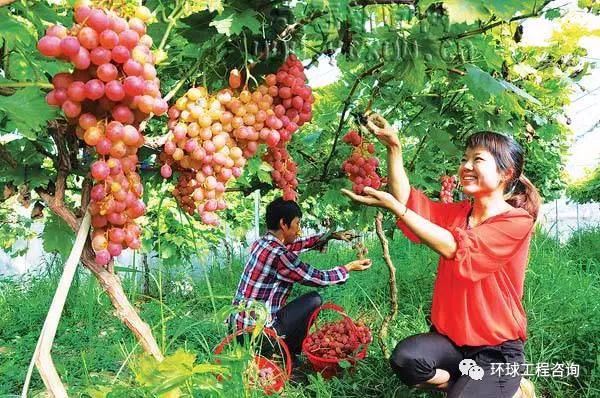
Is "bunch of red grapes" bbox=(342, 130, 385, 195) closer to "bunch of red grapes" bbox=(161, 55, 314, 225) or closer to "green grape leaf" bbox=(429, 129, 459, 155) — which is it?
"green grape leaf" bbox=(429, 129, 459, 155)

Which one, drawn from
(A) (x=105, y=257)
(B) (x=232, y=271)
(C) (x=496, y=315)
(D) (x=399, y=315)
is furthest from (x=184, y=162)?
(B) (x=232, y=271)

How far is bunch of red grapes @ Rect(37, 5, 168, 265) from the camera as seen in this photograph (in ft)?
3.01

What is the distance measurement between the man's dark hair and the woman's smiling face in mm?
1381

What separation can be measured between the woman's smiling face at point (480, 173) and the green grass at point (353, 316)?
1051 millimetres

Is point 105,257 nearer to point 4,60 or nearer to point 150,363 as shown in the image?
point 150,363

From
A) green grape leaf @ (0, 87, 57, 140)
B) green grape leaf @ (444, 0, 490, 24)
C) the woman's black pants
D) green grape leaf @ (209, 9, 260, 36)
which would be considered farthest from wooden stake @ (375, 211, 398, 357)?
green grape leaf @ (0, 87, 57, 140)

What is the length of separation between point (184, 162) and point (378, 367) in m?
2.20

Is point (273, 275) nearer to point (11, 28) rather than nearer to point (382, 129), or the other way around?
point (382, 129)

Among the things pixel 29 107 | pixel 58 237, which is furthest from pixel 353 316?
pixel 29 107

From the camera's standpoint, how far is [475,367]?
219cm

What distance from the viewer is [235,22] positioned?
1.18 meters

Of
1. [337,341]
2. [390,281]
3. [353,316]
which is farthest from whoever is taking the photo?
[353,316]

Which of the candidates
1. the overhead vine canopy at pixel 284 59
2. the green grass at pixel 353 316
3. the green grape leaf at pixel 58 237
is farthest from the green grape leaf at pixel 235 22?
the green grass at pixel 353 316

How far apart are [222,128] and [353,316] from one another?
11.3 ft
